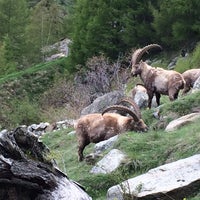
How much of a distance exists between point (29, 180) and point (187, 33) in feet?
77.5

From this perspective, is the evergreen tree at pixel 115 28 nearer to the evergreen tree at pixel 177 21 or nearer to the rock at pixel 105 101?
the evergreen tree at pixel 177 21

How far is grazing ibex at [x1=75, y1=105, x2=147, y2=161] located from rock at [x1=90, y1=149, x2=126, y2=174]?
42.9 inches

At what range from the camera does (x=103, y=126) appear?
34.0 ft

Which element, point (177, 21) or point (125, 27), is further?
point (125, 27)

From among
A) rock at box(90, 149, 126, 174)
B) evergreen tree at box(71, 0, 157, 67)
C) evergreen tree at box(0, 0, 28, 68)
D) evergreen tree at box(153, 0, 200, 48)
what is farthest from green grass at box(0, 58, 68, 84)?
rock at box(90, 149, 126, 174)

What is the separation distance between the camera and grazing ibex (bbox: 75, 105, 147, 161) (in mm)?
10375

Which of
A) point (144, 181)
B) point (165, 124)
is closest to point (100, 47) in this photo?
point (165, 124)

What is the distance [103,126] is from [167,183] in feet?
12.0

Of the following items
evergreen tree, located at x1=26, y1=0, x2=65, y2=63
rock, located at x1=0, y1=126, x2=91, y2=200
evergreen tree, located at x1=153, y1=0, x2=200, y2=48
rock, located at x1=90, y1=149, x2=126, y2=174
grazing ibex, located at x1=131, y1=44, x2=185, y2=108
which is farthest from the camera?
evergreen tree, located at x1=26, y1=0, x2=65, y2=63

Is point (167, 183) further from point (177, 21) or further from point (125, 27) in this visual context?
→ point (125, 27)

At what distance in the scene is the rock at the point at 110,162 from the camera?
877 centimetres

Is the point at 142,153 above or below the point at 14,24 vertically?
above

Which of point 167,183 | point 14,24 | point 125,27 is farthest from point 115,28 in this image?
point 167,183

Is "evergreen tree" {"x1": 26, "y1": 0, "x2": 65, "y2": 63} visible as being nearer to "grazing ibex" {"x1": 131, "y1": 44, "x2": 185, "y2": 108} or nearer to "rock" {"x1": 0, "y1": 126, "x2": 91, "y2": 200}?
"grazing ibex" {"x1": 131, "y1": 44, "x2": 185, "y2": 108}
